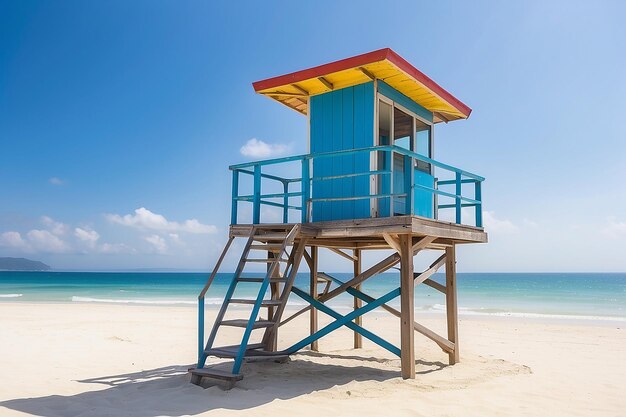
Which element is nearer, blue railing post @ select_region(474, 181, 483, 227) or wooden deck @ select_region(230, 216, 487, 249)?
wooden deck @ select_region(230, 216, 487, 249)

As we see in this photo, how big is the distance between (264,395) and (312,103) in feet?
16.8

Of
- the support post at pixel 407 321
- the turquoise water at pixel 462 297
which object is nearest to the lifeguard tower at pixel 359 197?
the support post at pixel 407 321

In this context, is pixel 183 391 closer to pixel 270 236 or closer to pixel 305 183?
pixel 270 236

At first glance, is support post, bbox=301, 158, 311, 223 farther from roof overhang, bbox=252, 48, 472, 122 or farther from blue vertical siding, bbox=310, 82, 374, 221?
roof overhang, bbox=252, 48, 472, 122

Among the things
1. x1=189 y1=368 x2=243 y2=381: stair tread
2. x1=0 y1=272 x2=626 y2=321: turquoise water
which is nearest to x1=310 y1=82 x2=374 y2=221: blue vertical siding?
x1=189 y1=368 x2=243 y2=381: stair tread

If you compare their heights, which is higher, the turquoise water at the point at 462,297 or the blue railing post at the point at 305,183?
the blue railing post at the point at 305,183

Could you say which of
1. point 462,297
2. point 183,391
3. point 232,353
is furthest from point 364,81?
point 462,297

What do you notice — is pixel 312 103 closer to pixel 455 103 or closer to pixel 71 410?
pixel 455 103

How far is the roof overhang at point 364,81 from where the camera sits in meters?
8.24

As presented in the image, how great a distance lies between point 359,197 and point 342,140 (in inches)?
57.2

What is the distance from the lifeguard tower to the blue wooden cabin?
0.02 meters

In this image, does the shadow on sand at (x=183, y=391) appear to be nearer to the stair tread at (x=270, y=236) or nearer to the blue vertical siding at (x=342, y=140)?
the stair tread at (x=270, y=236)

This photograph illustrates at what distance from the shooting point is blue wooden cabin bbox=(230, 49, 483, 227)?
27.7 ft

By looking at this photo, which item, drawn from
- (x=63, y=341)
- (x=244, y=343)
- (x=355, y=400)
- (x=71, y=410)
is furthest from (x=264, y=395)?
(x=63, y=341)
